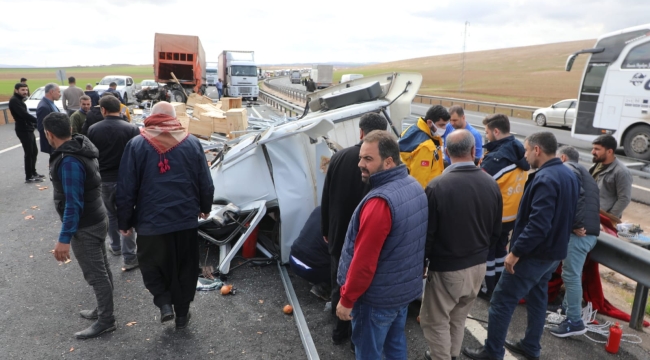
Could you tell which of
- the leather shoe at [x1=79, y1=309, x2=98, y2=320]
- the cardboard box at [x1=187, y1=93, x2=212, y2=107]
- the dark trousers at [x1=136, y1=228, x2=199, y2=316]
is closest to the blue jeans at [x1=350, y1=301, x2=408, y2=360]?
the dark trousers at [x1=136, y1=228, x2=199, y2=316]

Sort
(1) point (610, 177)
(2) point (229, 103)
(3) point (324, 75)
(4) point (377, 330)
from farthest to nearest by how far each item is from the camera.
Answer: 1. (3) point (324, 75)
2. (2) point (229, 103)
3. (1) point (610, 177)
4. (4) point (377, 330)

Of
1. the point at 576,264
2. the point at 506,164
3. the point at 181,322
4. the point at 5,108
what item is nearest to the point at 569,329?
the point at 576,264

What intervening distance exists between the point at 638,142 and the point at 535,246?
1233 cm

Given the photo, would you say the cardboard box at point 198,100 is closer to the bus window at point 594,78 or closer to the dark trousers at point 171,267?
the dark trousers at point 171,267

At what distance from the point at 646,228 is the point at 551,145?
6.06 m

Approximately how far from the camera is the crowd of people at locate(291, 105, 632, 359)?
2.58 m

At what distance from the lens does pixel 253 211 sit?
4.97 metres

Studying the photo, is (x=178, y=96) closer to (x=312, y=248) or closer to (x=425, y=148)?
(x=312, y=248)

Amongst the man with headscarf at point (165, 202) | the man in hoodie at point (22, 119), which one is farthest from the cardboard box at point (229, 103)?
the man with headscarf at point (165, 202)

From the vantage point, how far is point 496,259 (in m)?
4.57

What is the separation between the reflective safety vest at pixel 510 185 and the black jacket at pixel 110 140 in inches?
165

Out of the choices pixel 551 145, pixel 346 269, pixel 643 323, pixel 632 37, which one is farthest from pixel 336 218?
pixel 632 37

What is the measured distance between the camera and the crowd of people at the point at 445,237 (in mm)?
2582

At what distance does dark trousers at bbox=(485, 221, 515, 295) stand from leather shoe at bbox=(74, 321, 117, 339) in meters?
3.72
